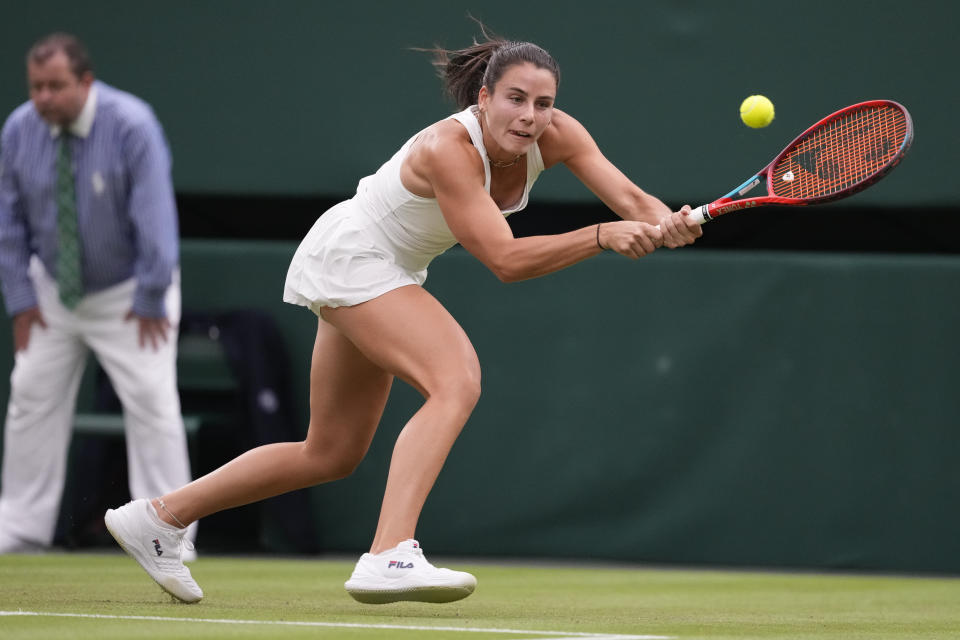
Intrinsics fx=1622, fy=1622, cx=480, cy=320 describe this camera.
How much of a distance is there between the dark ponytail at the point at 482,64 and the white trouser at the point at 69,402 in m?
2.53

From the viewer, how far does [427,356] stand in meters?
4.18

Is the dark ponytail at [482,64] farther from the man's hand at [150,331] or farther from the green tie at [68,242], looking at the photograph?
the green tie at [68,242]

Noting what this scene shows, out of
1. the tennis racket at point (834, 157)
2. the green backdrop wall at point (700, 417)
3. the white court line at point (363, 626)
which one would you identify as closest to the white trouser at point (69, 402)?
the green backdrop wall at point (700, 417)

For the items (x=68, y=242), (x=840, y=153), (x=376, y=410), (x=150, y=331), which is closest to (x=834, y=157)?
(x=840, y=153)

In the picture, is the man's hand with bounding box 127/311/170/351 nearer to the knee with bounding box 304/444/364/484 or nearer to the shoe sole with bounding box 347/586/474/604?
the knee with bounding box 304/444/364/484

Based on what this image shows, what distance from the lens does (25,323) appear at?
6.86 m

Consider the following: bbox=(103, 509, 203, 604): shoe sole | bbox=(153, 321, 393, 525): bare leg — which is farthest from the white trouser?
bbox=(153, 321, 393, 525): bare leg

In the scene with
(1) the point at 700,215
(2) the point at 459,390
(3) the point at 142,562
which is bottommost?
(3) the point at 142,562

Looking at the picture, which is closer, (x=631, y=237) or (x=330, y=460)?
(x=631, y=237)

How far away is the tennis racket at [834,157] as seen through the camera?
4.37m

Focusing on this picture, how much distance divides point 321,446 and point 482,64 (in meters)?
1.16

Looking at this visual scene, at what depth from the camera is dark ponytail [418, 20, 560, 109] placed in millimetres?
4289

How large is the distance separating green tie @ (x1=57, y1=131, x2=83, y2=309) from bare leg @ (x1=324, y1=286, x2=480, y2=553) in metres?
2.75

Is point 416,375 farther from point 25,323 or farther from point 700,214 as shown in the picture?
point 25,323
